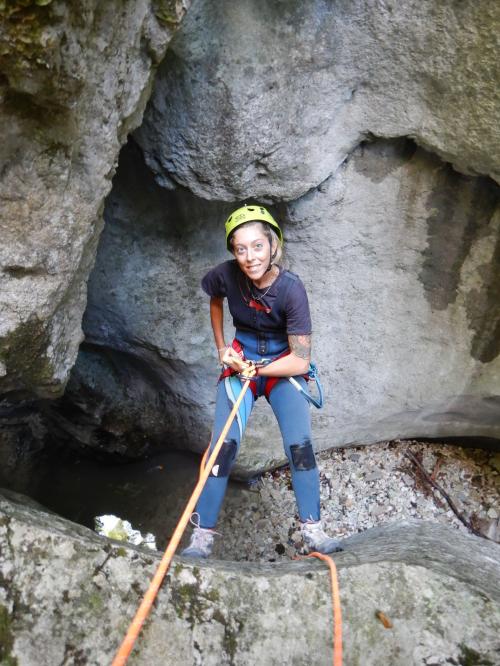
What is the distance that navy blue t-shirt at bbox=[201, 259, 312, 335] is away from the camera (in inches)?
91.4

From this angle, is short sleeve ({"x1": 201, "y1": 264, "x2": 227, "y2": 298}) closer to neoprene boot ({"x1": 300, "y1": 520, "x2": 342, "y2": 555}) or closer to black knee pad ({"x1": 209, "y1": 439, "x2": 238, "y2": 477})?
black knee pad ({"x1": 209, "y1": 439, "x2": 238, "y2": 477})

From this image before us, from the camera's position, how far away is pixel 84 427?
13.2 feet

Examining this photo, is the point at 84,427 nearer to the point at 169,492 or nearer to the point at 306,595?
the point at 169,492

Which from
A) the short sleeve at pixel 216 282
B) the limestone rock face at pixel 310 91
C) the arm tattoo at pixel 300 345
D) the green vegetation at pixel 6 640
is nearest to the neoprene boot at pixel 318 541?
the arm tattoo at pixel 300 345

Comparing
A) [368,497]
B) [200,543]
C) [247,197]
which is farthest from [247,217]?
[368,497]

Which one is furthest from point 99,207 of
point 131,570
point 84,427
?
point 84,427

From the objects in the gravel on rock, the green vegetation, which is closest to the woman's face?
the green vegetation

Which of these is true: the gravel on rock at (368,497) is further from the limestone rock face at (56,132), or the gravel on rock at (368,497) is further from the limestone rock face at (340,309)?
the limestone rock face at (56,132)

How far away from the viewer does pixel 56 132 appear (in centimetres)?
187

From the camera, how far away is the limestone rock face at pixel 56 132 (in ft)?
5.16

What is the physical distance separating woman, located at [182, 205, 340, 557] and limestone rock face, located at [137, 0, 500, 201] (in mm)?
529

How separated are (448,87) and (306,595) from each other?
2223 mm

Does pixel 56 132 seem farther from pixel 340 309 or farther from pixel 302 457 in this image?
pixel 340 309

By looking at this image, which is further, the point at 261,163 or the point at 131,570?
the point at 261,163
